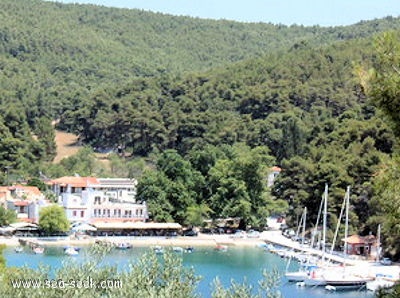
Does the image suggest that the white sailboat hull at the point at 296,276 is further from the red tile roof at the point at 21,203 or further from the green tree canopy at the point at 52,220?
the red tile roof at the point at 21,203

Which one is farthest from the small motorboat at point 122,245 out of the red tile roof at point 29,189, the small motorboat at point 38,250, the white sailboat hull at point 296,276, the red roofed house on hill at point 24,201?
the white sailboat hull at point 296,276

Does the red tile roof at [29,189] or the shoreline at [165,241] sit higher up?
the red tile roof at [29,189]

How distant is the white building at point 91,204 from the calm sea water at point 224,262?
5.54m

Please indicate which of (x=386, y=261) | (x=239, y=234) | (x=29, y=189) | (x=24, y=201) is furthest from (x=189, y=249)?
(x=29, y=189)

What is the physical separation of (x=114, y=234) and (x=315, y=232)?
1046 cm

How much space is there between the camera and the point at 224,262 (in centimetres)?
3753

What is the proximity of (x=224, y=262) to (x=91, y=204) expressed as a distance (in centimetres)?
1093

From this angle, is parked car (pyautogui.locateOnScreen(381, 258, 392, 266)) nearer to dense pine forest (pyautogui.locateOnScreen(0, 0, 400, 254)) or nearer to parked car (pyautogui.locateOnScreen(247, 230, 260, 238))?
dense pine forest (pyautogui.locateOnScreen(0, 0, 400, 254))

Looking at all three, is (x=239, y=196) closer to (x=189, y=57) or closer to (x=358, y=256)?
(x=358, y=256)

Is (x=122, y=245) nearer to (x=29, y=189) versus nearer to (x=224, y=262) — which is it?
(x=224, y=262)

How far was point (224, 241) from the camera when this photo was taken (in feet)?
141

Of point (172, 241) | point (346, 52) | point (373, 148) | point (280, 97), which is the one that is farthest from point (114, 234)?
point (346, 52)

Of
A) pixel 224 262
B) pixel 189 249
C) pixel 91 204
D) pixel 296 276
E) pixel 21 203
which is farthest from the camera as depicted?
pixel 91 204

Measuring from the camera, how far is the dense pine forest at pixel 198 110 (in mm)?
43625
